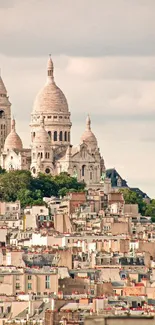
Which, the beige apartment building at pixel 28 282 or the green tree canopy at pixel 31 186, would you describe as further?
the green tree canopy at pixel 31 186

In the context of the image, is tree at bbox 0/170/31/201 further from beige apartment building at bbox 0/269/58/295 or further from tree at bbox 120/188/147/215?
beige apartment building at bbox 0/269/58/295

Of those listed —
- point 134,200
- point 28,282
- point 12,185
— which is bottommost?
point 28,282

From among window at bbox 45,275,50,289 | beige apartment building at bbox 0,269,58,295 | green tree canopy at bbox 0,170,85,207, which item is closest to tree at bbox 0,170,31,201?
green tree canopy at bbox 0,170,85,207

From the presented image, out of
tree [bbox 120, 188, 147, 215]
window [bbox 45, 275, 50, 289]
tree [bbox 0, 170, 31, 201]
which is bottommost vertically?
window [bbox 45, 275, 50, 289]

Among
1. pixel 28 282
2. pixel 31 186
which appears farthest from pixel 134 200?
pixel 28 282

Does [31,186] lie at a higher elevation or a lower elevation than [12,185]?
higher

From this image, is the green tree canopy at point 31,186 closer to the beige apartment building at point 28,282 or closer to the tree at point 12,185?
the tree at point 12,185

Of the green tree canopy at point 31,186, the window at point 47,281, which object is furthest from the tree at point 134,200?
the window at point 47,281

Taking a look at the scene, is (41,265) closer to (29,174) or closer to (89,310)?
(89,310)

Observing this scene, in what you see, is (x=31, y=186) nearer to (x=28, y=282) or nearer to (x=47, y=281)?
(x=28, y=282)

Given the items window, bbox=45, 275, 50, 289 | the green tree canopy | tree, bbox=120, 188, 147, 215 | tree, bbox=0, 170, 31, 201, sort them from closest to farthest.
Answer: window, bbox=45, 275, 50, 289
tree, bbox=120, 188, 147, 215
the green tree canopy
tree, bbox=0, 170, 31, 201

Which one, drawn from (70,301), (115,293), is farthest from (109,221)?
(70,301)

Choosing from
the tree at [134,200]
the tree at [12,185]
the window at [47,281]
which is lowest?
the window at [47,281]

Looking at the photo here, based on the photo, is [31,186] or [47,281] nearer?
[47,281]
